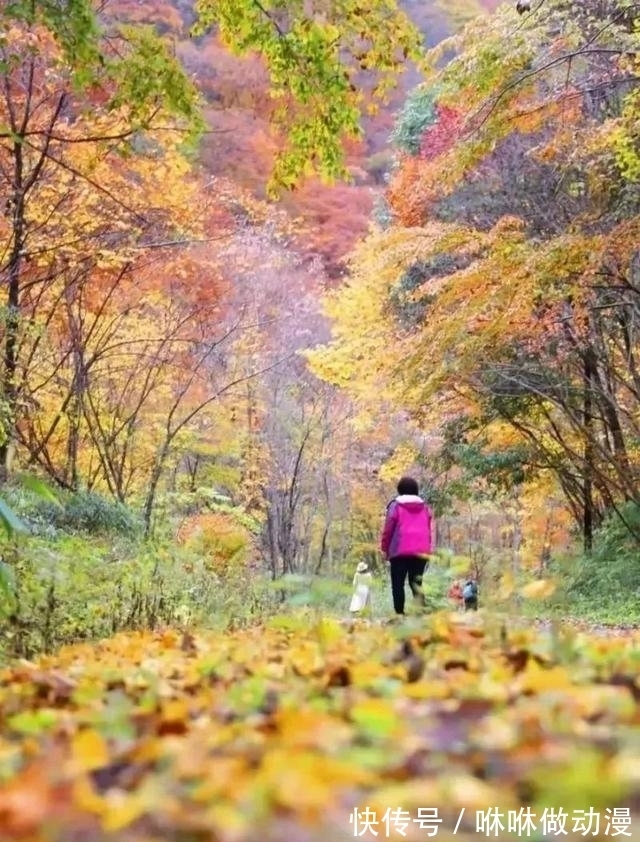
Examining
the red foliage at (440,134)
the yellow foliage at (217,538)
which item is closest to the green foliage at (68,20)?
the yellow foliage at (217,538)

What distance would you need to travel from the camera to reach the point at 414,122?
16688 millimetres

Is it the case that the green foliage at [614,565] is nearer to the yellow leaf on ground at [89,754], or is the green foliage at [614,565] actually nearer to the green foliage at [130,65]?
the green foliage at [130,65]

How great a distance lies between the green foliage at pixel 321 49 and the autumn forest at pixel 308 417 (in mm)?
22

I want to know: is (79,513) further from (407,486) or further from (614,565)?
(614,565)

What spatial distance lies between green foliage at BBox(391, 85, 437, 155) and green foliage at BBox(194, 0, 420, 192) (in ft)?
38.9

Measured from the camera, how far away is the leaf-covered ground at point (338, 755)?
41.2 inches

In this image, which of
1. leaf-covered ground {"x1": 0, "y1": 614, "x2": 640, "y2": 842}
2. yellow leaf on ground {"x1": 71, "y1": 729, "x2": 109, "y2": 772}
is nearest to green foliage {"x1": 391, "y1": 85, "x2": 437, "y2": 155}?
leaf-covered ground {"x1": 0, "y1": 614, "x2": 640, "y2": 842}

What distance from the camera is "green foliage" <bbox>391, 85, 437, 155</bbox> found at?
16484 millimetres

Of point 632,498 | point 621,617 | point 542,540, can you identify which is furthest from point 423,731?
point 542,540

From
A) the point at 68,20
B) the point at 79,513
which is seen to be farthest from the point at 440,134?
the point at 68,20

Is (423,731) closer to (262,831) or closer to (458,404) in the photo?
(262,831)

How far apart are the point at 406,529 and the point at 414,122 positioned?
12.5m

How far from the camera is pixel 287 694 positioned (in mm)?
1774

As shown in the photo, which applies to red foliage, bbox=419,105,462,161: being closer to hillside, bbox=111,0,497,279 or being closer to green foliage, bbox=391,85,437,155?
green foliage, bbox=391,85,437,155
